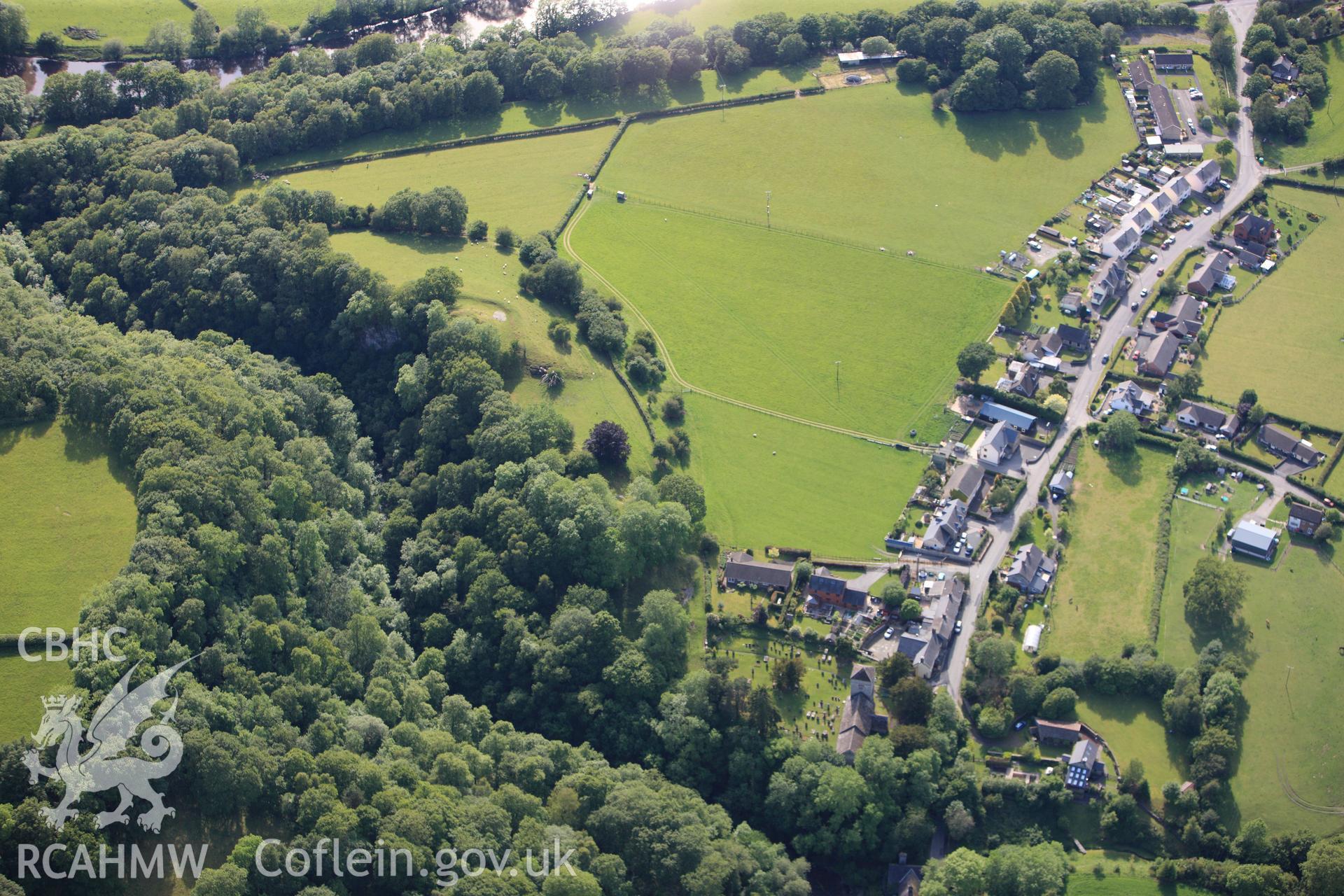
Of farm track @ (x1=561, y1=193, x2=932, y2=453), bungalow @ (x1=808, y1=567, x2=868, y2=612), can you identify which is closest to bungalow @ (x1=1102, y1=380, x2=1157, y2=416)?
farm track @ (x1=561, y1=193, x2=932, y2=453)

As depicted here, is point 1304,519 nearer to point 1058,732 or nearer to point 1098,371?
point 1098,371

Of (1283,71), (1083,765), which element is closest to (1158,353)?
(1083,765)

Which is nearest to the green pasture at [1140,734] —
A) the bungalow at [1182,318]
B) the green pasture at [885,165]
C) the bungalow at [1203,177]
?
the bungalow at [1182,318]

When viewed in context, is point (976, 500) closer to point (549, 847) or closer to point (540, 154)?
point (549, 847)

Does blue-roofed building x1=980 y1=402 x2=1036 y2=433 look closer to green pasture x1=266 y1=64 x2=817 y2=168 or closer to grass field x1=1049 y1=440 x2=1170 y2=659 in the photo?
grass field x1=1049 y1=440 x2=1170 y2=659

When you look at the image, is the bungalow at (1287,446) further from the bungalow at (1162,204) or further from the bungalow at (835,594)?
the bungalow at (835,594)

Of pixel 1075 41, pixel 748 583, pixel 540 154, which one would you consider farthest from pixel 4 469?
pixel 1075 41
